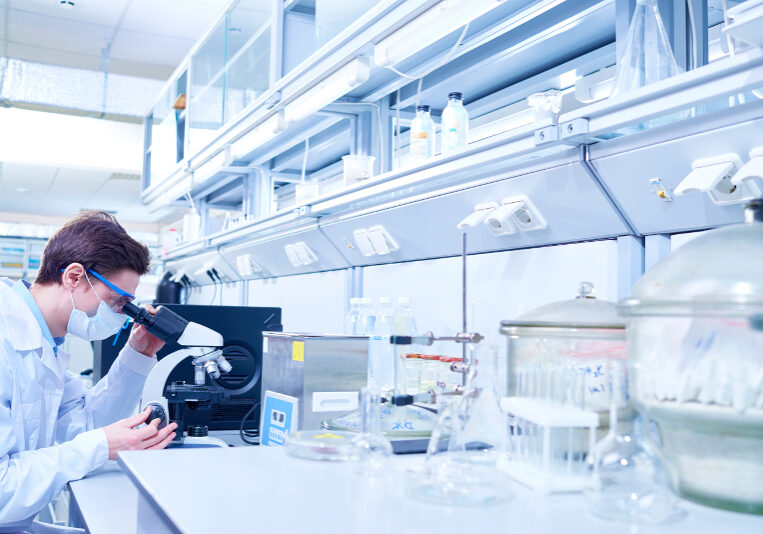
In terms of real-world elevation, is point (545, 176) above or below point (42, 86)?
below

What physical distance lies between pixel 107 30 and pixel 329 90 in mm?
3828

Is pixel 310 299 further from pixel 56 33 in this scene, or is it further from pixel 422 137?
pixel 56 33

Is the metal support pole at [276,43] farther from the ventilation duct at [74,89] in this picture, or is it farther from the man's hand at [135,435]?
the ventilation duct at [74,89]

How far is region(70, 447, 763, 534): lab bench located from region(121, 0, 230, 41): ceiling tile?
13.3ft

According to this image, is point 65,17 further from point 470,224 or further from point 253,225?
point 470,224

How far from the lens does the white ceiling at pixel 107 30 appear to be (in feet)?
15.1

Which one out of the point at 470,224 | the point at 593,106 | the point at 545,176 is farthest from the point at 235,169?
the point at 593,106

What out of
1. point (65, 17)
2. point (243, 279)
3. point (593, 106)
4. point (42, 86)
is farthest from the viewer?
point (42, 86)

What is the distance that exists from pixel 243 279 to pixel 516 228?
8.57 feet

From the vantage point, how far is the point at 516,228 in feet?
5.57

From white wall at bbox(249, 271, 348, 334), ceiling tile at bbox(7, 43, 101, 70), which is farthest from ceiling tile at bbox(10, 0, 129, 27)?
white wall at bbox(249, 271, 348, 334)

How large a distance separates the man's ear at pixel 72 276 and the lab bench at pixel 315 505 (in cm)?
93

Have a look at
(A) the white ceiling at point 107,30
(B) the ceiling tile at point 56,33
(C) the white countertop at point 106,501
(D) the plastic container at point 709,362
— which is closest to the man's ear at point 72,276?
(C) the white countertop at point 106,501

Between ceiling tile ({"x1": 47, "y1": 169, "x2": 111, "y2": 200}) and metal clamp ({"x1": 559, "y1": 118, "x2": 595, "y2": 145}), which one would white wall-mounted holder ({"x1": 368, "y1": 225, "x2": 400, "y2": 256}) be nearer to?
metal clamp ({"x1": 559, "y1": 118, "x2": 595, "y2": 145})
